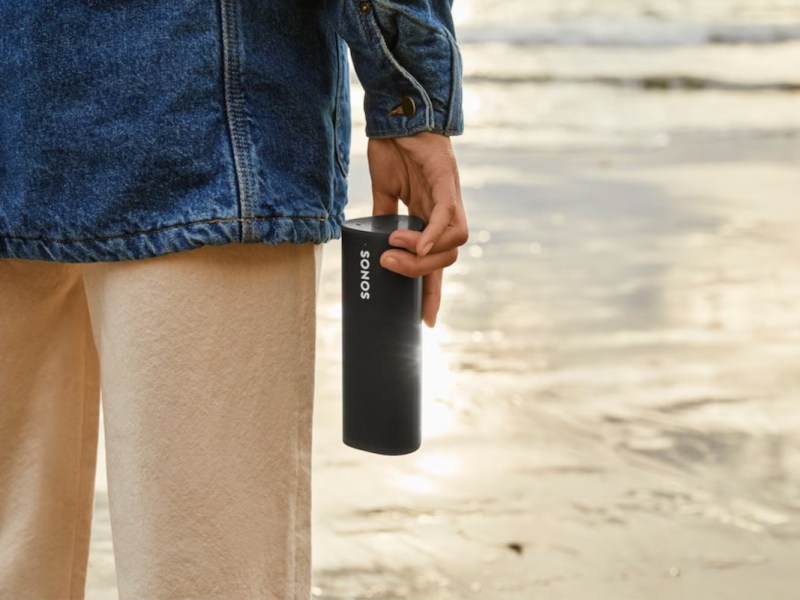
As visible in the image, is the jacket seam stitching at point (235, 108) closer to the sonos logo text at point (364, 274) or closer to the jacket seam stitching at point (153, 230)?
the jacket seam stitching at point (153, 230)

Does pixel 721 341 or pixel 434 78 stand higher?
pixel 434 78

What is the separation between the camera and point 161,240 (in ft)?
4.27

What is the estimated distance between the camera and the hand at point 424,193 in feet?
4.66

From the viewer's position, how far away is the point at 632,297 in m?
4.52

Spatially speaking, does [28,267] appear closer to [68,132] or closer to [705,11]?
[68,132]

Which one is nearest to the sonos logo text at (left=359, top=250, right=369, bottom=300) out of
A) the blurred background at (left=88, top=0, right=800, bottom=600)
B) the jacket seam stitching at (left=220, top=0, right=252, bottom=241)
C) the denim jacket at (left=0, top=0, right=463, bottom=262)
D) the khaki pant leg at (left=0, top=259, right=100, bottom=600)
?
the denim jacket at (left=0, top=0, right=463, bottom=262)

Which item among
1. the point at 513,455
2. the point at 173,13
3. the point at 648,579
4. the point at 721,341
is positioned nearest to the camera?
the point at 173,13

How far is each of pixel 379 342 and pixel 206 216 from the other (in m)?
0.30

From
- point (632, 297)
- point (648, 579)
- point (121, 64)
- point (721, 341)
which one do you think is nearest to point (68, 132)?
point (121, 64)

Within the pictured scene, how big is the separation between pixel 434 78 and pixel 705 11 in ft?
50.0

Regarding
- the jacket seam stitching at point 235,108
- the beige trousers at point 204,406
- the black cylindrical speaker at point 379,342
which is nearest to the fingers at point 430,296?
the black cylindrical speaker at point 379,342

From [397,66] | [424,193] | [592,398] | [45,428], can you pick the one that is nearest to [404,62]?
[397,66]

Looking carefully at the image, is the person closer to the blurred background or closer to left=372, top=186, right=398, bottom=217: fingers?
left=372, top=186, right=398, bottom=217: fingers

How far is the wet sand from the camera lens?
108 inches
